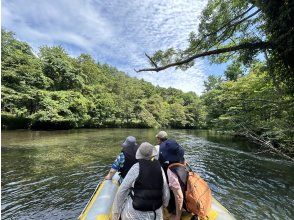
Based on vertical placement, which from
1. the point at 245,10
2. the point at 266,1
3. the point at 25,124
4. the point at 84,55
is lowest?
the point at 25,124

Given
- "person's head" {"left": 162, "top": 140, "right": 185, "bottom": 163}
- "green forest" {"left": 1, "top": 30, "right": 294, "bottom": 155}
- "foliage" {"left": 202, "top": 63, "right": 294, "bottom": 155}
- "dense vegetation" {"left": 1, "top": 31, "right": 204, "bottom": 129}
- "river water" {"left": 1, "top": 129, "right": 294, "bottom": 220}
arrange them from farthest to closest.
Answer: "dense vegetation" {"left": 1, "top": 31, "right": 204, "bottom": 129} → "green forest" {"left": 1, "top": 30, "right": 294, "bottom": 155} → "river water" {"left": 1, "top": 129, "right": 294, "bottom": 220} → "foliage" {"left": 202, "top": 63, "right": 294, "bottom": 155} → "person's head" {"left": 162, "top": 140, "right": 185, "bottom": 163}

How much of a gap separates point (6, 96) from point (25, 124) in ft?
20.4

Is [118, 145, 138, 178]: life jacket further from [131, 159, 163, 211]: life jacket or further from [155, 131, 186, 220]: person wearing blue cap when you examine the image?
[131, 159, 163, 211]: life jacket

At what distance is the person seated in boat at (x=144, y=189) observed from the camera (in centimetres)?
318

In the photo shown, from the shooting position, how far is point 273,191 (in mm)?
8969

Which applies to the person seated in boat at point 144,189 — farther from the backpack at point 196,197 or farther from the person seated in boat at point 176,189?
the backpack at point 196,197

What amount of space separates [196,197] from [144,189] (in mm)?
1041

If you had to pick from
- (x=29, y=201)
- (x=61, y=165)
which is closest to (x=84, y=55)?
(x=61, y=165)

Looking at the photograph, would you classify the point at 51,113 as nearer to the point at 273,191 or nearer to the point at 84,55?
the point at 273,191

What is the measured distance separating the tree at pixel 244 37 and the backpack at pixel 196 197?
8.65ft

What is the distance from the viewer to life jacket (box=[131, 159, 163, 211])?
3.17 meters

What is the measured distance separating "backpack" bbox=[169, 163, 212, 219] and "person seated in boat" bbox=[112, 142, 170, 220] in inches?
25.7

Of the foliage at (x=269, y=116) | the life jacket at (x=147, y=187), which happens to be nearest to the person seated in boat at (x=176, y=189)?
the life jacket at (x=147, y=187)

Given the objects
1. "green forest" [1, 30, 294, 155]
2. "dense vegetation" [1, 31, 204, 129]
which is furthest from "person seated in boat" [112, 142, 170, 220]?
"dense vegetation" [1, 31, 204, 129]
